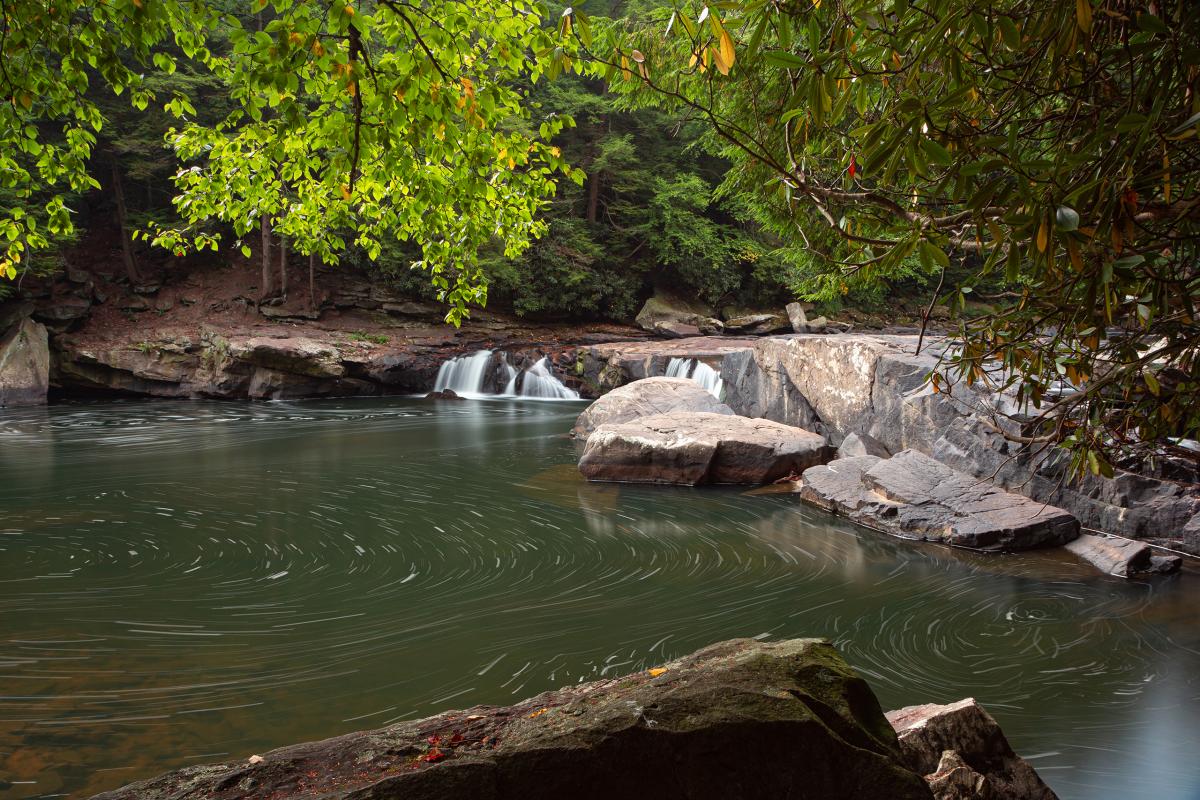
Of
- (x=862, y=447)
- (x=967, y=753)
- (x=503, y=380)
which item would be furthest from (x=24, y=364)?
(x=967, y=753)

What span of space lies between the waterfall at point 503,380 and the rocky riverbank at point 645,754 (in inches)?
729

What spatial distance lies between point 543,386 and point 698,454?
38.4 feet

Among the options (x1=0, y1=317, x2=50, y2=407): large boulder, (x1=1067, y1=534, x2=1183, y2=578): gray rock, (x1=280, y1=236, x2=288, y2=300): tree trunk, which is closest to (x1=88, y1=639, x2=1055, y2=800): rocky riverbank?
(x1=1067, y1=534, x2=1183, y2=578): gray rock

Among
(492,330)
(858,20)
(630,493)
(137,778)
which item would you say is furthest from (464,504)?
(492,330)

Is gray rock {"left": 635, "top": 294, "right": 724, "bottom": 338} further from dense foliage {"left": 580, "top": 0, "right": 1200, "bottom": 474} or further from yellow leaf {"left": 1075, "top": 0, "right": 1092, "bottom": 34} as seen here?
yellow leaf {"left": 1075, "top": 0, "right": 1092, "bottom": 34}

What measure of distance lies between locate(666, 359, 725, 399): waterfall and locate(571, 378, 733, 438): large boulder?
4528mm

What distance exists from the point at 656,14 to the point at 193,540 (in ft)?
22.3

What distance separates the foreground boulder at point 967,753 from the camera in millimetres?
2531

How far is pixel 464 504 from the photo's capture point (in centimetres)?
912

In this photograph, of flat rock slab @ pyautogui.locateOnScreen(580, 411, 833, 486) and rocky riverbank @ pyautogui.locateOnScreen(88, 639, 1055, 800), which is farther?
flat rock slab @ pyautogui.locateOnScreen(580, 411, 833, 486)

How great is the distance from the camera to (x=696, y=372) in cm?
1848

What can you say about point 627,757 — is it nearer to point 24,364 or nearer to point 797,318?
point 24,364

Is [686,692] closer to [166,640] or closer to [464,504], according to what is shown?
[166,640]

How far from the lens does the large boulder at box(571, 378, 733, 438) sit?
12469 mm
